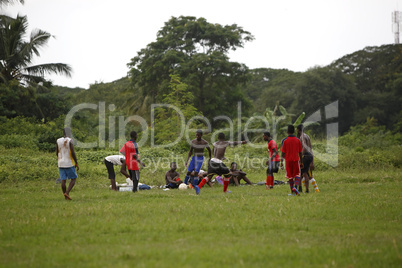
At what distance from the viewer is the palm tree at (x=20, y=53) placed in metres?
32.6

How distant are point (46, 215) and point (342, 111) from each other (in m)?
50.4

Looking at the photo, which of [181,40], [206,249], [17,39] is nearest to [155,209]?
[206,249]

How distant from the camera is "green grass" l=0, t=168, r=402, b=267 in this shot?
5.95 metres

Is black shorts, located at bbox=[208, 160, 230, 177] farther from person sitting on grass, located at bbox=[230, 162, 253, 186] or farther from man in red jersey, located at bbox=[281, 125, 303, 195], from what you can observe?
person sitting on grass, located at bbox=[230, 162, 253, 186]

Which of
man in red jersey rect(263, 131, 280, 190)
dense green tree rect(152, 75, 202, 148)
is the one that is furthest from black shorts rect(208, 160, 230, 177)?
dense green tree rect(152, 75, 202, 148)

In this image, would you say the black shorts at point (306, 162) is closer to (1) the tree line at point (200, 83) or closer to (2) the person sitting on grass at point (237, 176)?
(2) the person sitting on grass at point (237, 176)

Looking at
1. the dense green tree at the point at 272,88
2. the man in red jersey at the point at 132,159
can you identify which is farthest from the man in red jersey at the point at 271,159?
the dense green tree at the point at 272,88

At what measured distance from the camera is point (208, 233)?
7.68 m

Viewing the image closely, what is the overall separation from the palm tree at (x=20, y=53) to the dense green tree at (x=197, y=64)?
11.0m

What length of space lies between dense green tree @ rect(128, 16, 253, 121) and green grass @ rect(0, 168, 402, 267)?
102ft

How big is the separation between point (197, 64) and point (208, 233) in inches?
1386

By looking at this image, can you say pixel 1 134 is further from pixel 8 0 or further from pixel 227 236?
pixel 227 236

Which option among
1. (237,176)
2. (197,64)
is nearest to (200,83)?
(197,64)

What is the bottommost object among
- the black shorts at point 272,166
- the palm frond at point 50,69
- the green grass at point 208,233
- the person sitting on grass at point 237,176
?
the green grass at point 208,233
